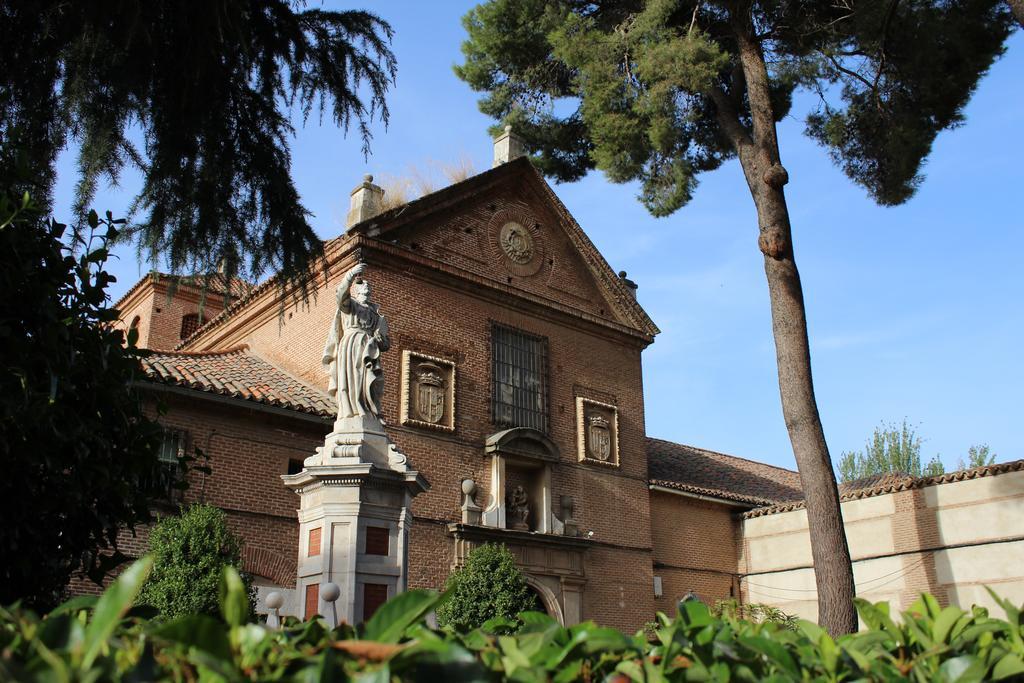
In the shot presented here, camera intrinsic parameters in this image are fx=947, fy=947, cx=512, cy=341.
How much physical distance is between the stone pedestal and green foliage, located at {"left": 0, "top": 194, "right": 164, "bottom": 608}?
3.65 m

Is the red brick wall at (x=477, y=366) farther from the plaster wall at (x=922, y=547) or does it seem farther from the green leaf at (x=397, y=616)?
the green leaf at (x=397, y=616)

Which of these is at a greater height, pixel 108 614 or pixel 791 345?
pixel 791 345

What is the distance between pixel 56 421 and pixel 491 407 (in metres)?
14.1

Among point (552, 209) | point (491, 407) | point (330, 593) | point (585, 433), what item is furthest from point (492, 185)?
point (330, 593)

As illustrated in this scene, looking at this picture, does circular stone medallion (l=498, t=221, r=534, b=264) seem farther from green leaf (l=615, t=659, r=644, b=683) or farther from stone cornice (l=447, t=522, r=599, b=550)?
green leaf (l=615, t=659, r=644, b=683)

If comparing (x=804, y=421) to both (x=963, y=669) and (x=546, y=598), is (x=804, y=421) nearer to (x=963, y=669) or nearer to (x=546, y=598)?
(x=546, y=598)

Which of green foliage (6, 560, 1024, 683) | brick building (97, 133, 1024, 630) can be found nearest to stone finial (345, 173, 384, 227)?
brick building (97, 133, 1024, 630)

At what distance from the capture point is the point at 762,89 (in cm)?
1409

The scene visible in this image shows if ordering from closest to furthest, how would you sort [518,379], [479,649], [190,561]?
[479,649]
[190,561]
[518,379]

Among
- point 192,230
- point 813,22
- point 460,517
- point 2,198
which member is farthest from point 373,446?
point 813,22

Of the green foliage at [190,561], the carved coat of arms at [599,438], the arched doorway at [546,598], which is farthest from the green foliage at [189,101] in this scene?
the carved coat of arms at [599,438]

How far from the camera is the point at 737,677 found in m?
2.00

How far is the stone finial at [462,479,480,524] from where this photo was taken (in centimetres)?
1698

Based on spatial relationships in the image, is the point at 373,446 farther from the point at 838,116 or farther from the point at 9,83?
the point at 838,116
